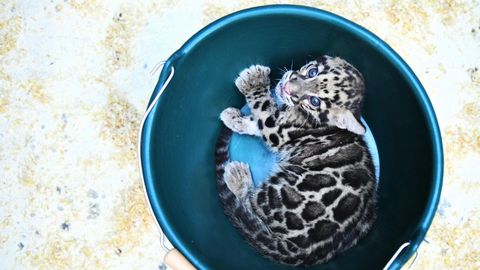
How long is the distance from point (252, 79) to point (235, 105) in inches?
6.1

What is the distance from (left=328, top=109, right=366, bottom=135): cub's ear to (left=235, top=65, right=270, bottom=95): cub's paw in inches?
13.7

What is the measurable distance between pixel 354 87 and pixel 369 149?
278mm

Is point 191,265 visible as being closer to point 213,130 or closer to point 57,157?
point 213,130

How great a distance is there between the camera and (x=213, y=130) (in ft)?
7.09

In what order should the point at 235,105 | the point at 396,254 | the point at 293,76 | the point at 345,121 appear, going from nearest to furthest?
1. the point at 396,254
2. the point at 345,121
3. the point at 293,76
4. the point at 235,105

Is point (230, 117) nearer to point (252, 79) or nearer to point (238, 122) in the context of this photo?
point (238, 122)

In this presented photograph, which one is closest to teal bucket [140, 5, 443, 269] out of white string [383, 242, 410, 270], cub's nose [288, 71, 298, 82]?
white string [383, 242, 410, 270]

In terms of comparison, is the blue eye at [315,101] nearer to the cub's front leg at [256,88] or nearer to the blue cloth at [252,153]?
the cub's front leg at [256,88]

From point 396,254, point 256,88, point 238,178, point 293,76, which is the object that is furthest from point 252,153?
point 396,254

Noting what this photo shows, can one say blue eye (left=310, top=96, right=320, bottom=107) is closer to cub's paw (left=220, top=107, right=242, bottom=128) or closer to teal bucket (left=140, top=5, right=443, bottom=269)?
teal bucket (left=140, top=5, right=443, bottom=269)

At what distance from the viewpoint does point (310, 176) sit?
6.33ft

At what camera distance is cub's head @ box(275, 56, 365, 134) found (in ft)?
6.25

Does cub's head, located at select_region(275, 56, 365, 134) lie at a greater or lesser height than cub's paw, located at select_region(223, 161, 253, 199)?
greater

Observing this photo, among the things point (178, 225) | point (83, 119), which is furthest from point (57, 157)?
point (178, 225)
